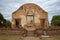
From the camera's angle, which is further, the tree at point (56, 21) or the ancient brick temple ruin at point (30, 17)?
the tree at point (56, 21)

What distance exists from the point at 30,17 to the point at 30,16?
22 centimetres

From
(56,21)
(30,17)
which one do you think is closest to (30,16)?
(30,17)

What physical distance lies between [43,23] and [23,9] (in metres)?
5.00

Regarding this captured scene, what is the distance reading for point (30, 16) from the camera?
40156mm

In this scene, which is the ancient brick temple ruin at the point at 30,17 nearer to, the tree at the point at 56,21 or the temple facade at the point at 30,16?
the temple facade at the point at 30,16

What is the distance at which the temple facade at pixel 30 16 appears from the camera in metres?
39.3

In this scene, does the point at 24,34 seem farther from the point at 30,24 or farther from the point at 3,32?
the point at 30,24

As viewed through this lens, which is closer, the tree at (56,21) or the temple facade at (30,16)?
the temple facade at (30,16)

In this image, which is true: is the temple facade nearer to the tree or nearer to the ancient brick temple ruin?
the ancient brick temple ruin

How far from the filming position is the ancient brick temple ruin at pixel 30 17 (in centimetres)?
3934

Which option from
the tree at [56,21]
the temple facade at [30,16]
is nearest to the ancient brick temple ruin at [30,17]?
the temple facade at [30,16]

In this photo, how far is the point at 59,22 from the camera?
4725 centimetres

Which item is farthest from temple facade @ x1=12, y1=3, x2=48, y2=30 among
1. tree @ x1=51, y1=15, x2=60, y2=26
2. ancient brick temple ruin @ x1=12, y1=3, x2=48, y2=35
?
tree @ x1=51, y1=15, x2=60, y2=26

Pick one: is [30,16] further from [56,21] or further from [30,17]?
[56,21]
